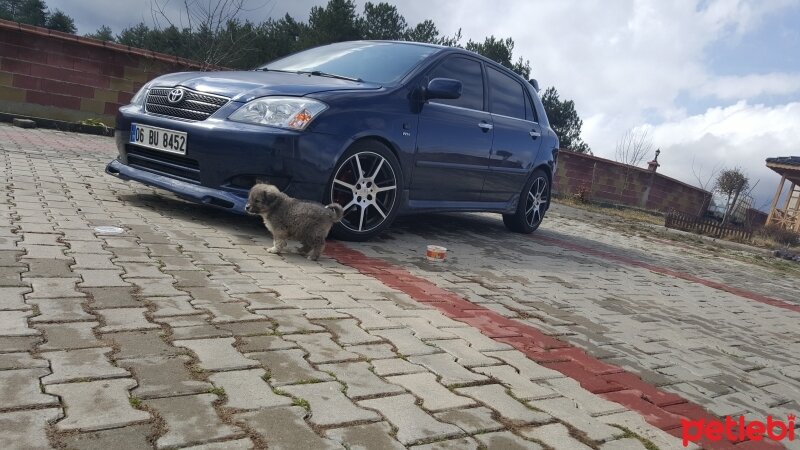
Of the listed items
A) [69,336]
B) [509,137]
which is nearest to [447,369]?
[69,336]

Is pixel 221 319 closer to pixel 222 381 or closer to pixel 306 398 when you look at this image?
pixel 222 381

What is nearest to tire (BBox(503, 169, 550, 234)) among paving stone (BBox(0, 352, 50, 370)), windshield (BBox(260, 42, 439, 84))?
windshield (BBox(260, 42, 439, 84))

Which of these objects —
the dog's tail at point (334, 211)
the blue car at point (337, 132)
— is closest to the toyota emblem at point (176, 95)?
the blue car at point (337, 132)

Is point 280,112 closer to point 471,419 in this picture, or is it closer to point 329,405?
point 329,405

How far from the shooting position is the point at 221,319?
2924mm

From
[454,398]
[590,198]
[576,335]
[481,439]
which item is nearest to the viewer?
[481,439]

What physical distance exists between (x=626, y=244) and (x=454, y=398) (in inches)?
311

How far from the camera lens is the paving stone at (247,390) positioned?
84.2 inches

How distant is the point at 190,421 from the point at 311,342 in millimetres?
892

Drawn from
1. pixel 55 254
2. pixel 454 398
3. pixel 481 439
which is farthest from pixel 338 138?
pixel 481 439

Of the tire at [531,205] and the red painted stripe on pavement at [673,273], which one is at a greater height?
the tire at [531,205]

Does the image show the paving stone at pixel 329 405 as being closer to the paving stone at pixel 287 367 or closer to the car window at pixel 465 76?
the paving stone at pixel 287 367

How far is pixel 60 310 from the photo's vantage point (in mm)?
2730

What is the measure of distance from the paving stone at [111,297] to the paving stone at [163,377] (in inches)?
25.1
